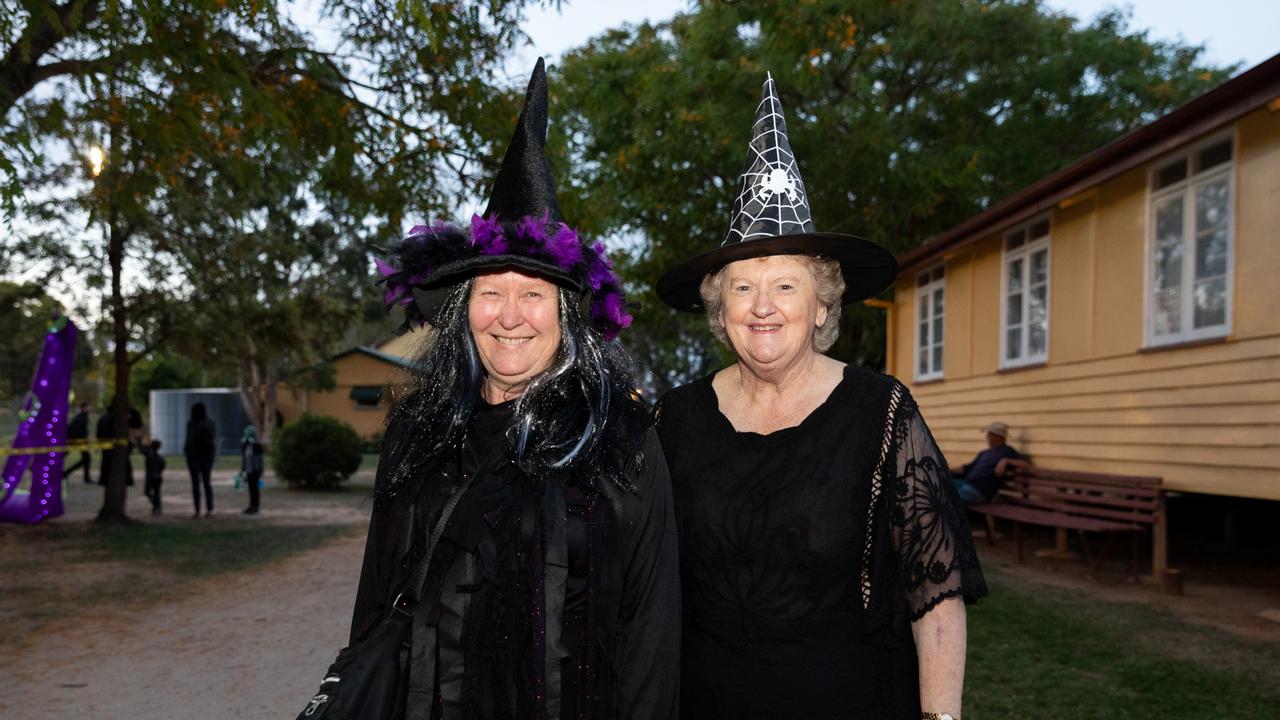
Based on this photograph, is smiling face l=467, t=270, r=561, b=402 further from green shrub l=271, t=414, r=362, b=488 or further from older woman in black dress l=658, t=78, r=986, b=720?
green shrub l=271, t=414, r=362, b=488

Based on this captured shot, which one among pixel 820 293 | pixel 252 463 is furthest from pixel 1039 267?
pixel 252 463

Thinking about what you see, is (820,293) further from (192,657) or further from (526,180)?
(192,657)

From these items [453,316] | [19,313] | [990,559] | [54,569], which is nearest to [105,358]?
[19,313]

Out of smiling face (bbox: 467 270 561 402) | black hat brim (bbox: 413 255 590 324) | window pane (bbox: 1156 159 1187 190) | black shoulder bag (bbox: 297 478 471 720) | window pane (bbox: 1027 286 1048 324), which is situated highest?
window pane (bbox: 1156 159 1187 190)

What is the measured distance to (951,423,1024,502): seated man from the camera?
463 inches

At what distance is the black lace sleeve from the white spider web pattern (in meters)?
0.66

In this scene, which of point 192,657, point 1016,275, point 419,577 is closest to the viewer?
point 419,577

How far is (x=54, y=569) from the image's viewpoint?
34.1 feet

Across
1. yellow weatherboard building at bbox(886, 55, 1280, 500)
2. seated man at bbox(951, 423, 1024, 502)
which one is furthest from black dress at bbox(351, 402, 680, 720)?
seated man at bbox(951, 423, 1024, 502)

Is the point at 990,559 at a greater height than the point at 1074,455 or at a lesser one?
lesser

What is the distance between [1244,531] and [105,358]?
16.8 metres

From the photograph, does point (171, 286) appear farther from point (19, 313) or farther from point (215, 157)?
point (215, 157)

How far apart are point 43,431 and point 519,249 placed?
1342 centimetres

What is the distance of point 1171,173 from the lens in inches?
359
